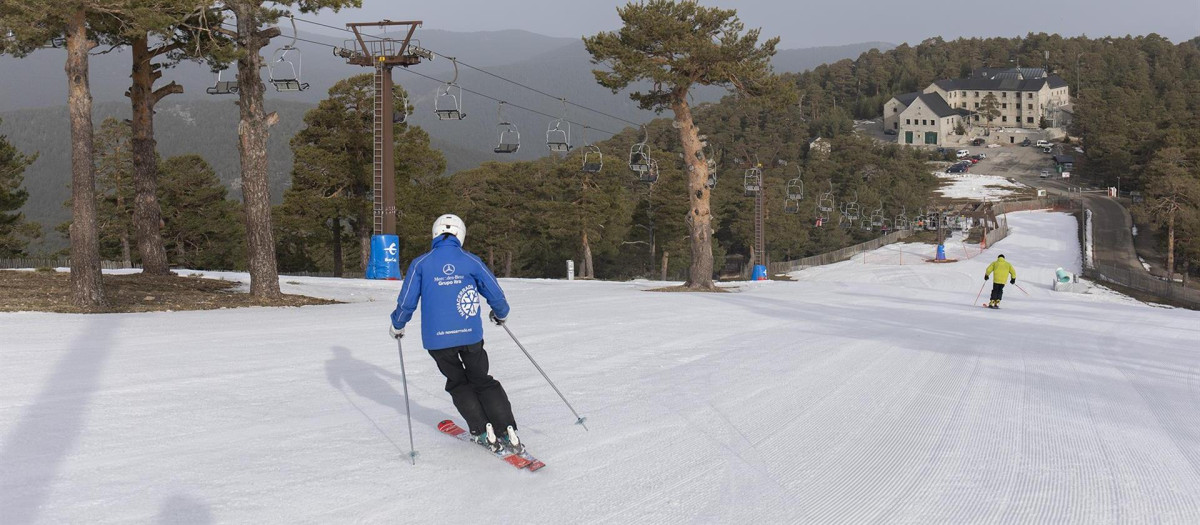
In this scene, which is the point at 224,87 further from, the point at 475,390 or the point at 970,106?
the point at 970,106

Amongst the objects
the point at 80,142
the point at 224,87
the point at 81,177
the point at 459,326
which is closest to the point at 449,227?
the point at 459,326

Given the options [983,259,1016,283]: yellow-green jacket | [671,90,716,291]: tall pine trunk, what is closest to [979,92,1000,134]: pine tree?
[671,90,716,291]: tall pine trunk

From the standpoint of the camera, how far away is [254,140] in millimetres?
17812

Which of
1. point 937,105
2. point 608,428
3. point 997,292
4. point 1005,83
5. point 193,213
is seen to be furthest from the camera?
point 1005,83

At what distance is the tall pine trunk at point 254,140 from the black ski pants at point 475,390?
12704mm

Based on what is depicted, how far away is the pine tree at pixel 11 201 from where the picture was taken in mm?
44312

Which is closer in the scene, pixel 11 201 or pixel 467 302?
pixel 467 302

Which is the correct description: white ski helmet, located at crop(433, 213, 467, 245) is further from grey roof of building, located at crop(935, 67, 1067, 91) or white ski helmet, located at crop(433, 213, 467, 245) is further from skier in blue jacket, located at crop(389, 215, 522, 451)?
grey roof of building, located at crop(935, 67, 1067, 91)

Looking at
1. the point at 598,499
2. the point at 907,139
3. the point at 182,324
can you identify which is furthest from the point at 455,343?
the point at 907,139

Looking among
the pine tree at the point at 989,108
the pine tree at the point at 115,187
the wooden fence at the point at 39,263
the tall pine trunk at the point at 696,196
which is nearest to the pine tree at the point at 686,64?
the tall pine trunk at the point at 696,196

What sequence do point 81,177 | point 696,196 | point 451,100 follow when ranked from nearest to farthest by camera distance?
point 81,177 → point 696,196 → point 451,100

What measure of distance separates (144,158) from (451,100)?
32.0 ft

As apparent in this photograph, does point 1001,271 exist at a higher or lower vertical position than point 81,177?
lower

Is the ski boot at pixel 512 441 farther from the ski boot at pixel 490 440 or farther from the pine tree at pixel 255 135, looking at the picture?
the pine tree at pixel 255 135
